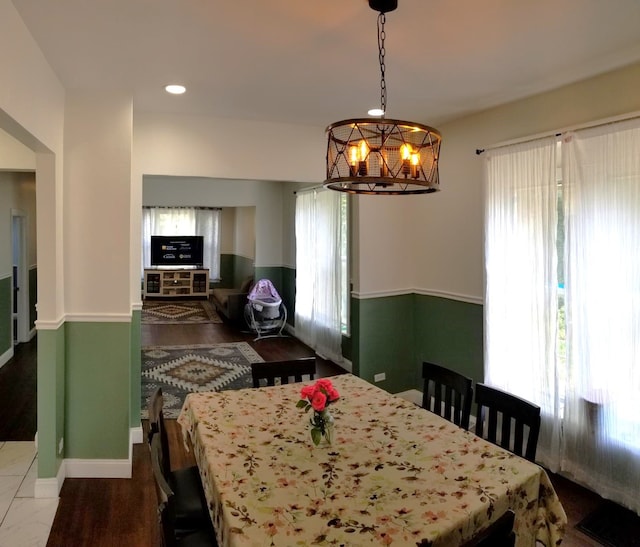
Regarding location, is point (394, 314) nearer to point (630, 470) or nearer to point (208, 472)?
point (630, 470)

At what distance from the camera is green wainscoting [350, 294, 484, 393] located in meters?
4.08

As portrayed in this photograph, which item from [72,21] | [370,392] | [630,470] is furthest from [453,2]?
[630,470]

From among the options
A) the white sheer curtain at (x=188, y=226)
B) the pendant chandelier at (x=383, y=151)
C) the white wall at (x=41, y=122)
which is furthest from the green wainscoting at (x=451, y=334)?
the white sheer curtain at (x=188, y=226)

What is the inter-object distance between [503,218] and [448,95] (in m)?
0.97

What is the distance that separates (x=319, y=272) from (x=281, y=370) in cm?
354

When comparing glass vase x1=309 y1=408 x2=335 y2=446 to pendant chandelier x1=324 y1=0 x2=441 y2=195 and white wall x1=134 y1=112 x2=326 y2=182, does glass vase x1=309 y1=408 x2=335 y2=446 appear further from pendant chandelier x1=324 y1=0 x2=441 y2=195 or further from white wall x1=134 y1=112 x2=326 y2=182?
white wall x1=134 y1=112 x2=326 y2=182

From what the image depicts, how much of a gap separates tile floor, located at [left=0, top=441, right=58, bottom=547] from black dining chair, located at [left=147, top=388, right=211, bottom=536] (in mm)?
950

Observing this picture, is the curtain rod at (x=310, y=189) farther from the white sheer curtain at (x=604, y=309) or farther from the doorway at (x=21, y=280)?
the doorway at (x=21, y=280)

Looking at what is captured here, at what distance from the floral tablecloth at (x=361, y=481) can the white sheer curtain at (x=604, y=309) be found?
133 centimetres

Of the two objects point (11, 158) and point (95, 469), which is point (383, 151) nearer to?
point (95, 469)

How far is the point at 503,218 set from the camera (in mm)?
3494

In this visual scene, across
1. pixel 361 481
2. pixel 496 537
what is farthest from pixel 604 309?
pixel 496 537

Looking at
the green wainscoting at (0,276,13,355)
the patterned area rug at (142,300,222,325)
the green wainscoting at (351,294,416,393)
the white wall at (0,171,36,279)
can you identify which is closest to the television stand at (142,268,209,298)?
the patterned area rug at (142,300,222,325)

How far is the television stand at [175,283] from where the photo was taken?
11.0 meters
